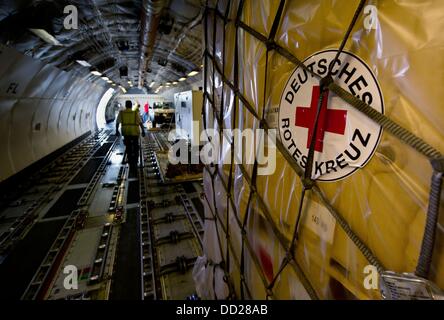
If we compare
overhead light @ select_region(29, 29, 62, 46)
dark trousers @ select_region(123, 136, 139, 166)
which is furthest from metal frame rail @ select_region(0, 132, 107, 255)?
overhead light @ select_region(29, 29, 62, 46)

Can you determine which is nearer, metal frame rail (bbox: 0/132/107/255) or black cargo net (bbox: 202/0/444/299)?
black cargo net (bbox: 202/0/444/299)

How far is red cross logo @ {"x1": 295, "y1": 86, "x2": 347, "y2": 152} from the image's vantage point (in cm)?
81

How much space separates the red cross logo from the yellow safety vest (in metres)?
5.72

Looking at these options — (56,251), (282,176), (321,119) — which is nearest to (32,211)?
(56,251)

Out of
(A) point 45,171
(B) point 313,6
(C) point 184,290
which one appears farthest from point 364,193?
(A) point 45,171

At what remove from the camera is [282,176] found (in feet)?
3.70

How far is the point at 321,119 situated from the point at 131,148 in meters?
6.31

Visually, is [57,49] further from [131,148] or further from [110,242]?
[110,242]

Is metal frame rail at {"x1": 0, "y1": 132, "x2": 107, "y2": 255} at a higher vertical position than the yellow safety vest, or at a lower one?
lower

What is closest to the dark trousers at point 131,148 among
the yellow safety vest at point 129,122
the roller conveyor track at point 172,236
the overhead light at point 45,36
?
the yellow safety vest at point 129,122

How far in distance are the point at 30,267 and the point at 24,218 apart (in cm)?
155

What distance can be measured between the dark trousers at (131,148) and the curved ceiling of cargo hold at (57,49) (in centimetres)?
234

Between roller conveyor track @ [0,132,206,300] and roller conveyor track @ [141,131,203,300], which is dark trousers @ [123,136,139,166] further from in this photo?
roller conveyor track @ [141,131,203,300]
